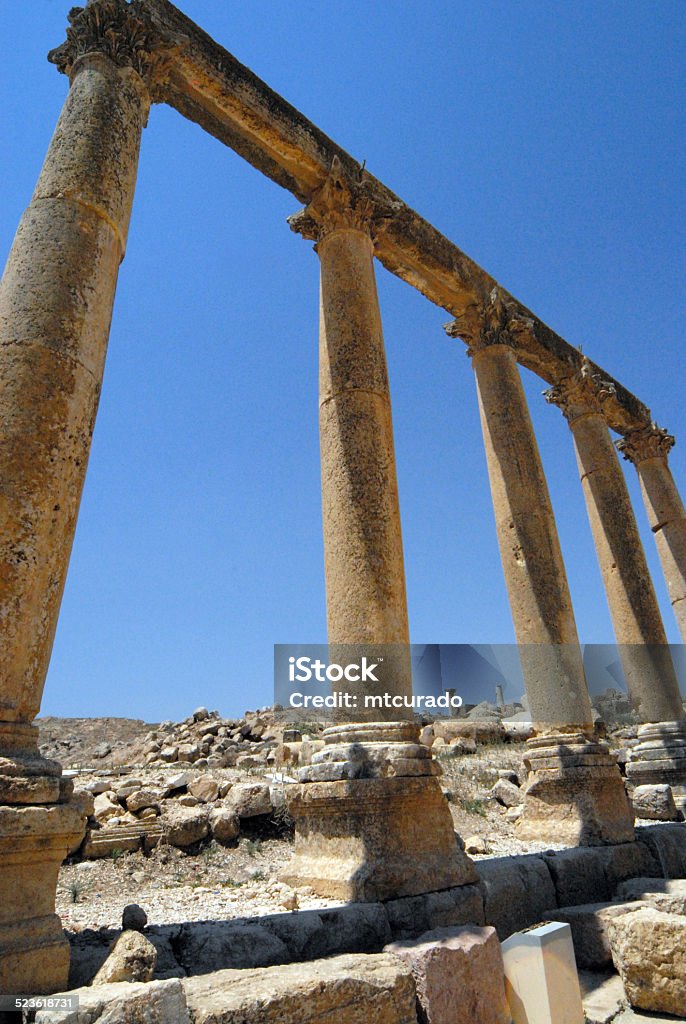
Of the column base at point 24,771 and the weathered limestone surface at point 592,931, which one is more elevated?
the column base at point 24,771

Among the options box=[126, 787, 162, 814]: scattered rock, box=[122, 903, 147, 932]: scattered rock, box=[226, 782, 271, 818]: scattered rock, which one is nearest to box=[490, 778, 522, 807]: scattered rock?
box=[226, 782, 271, 818]: scattered rock

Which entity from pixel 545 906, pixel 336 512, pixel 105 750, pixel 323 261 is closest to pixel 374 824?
pixel 545 906

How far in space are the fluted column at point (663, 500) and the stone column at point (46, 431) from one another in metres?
13.7

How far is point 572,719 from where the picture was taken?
9203 mm

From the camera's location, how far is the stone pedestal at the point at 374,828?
514 cm

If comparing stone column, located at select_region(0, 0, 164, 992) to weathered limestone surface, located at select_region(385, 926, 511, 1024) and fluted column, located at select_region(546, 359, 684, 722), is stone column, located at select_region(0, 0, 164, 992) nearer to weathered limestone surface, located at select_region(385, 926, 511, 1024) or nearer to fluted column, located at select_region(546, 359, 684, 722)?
weathered limestone surface, located at select_region(385, 926, 511, 1024)

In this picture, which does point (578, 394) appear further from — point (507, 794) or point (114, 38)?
point (114, 38)

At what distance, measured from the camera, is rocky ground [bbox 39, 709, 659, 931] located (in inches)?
227

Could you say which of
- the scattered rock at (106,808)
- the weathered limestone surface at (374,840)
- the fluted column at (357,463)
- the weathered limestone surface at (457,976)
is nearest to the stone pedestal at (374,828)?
the weathered limestone surface at (374,840)

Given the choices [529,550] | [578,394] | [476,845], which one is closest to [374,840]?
[476,845]

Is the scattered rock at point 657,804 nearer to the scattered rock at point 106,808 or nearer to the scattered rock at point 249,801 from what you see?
the scattered rock at point 249,801

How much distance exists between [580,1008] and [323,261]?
27.5 ft

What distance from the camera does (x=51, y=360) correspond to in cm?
469

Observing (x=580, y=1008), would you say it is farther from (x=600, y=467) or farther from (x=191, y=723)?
(x=191, y=723)
